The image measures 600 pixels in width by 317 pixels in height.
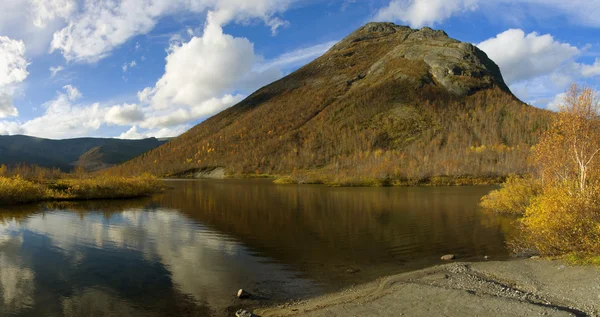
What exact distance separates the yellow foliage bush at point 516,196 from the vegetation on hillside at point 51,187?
176 ft

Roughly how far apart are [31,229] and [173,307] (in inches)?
916

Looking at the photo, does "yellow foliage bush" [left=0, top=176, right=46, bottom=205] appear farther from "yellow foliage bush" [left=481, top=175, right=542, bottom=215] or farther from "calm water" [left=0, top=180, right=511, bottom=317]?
"yellow foliage bush" [left=481, top=175, right=542, bottom=215]

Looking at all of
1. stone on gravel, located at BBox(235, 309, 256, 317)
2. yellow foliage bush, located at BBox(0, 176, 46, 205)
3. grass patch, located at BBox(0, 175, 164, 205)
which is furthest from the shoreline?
grass patch, located at BBox(0, 175, 164, 205)

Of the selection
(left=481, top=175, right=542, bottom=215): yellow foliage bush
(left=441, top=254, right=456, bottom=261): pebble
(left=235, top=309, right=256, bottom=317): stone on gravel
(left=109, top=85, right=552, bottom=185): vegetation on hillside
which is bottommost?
(left=441, top=254, right=456, bottom=261): pebble

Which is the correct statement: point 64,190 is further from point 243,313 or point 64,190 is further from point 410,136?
point 410,136

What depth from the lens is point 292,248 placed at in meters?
24.0

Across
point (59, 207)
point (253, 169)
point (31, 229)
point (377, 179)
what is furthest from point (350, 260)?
point (253, 169)

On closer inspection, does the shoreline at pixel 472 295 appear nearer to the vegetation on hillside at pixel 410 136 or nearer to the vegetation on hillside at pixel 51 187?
the vegetation on hillside at pixel 51 187

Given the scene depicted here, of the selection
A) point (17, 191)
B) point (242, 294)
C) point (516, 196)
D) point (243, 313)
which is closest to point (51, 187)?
point (17, 191)

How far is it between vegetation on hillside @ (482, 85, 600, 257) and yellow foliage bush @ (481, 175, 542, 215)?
7.31m

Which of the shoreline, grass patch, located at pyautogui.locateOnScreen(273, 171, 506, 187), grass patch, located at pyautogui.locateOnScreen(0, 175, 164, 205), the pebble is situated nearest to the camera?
the shoreline

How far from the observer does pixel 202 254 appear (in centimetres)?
2230

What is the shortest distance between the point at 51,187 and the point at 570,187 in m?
60.7

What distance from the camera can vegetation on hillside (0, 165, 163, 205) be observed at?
152ft
